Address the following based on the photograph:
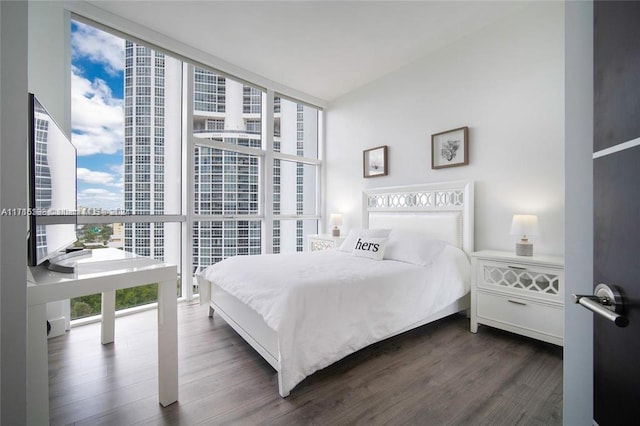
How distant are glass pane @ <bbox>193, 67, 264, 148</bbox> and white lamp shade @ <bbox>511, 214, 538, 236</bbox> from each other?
11.6ft

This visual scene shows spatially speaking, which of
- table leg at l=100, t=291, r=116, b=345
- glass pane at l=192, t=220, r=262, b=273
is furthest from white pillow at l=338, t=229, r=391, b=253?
table leg at l=100, t=291, r=116, b=345

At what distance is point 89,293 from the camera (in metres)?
1.22

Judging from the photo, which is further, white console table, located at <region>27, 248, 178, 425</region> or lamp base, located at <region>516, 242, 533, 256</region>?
lamp base, located at <region>516, 242, 533, 256</region>

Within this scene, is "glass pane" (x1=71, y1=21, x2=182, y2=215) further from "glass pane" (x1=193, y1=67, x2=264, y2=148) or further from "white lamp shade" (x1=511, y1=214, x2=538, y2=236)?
"white lamp shade" (x1=511, y1=214, x2=538, y2=236)

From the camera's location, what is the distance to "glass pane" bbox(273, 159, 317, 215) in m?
4.55

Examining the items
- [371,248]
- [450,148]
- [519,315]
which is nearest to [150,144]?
[371,248]

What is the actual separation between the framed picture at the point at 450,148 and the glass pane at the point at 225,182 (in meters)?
2.62

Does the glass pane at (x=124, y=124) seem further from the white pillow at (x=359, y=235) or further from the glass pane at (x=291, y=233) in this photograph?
the white pillow at (x=359, y=235)

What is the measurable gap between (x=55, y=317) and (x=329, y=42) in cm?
401

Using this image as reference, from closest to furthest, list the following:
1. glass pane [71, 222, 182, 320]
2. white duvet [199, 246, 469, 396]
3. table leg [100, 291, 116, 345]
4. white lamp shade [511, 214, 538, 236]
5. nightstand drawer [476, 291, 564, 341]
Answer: white duvet [199, 246, 469, 396] → nightstand drawer [476, 291, 564, 341] → table leg [100, 291, 116, 345] → white lamp shade [511, 214, 538, 236] → glass pane [71, 222, 182, 320]

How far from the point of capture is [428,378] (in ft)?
5.88

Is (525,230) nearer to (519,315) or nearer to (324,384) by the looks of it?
(519,315)

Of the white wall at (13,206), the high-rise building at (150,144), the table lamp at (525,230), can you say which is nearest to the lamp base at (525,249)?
the table lamp at (525,230)

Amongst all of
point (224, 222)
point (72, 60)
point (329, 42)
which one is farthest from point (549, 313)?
point (72, 60)
